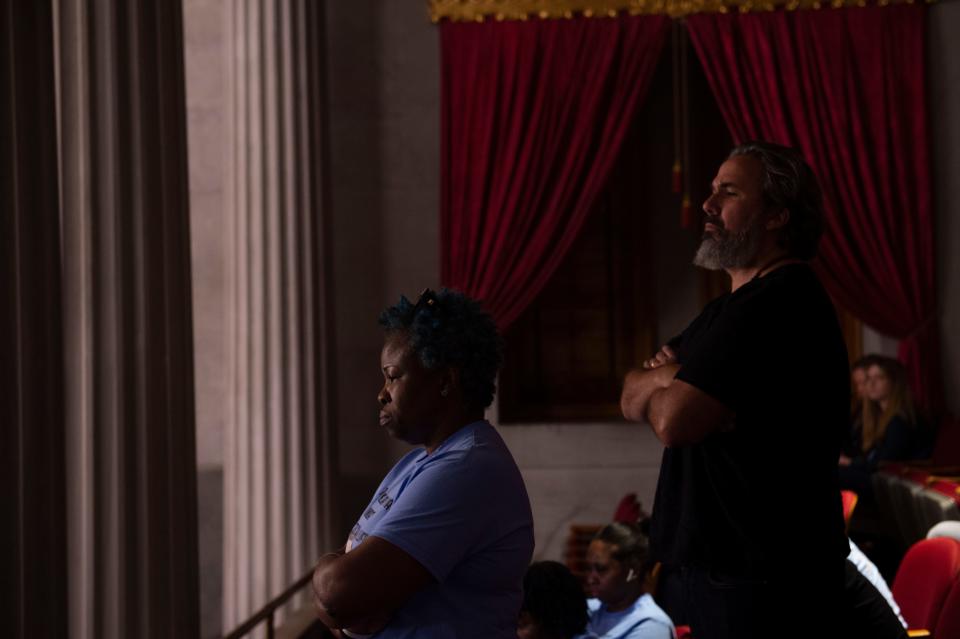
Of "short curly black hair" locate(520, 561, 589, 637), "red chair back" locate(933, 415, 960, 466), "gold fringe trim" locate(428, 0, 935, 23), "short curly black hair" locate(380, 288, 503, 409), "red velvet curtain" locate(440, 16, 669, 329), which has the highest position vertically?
"gold fringe trim" locate(428, 0, 935, 23)

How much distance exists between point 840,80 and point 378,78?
10.9ft

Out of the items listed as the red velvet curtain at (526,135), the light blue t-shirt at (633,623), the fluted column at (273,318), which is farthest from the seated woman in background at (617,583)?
the red velvet curtain at (526,135)

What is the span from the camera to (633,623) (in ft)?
11.7

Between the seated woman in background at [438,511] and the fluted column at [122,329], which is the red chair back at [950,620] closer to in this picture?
the seated woman in background at [438,511]

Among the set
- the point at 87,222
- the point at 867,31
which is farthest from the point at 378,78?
the point at 87,222

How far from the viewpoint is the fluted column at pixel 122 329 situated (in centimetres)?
378

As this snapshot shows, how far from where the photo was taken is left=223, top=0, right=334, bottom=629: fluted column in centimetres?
709

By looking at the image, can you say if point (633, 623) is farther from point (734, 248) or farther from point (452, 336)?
point (452, 336)

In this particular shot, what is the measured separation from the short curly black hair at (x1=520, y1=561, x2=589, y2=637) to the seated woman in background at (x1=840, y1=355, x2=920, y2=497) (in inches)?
159

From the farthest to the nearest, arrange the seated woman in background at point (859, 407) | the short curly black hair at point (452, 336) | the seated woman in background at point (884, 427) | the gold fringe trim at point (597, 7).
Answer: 1. the gold fringe trim at point (597, 7)
2. the seated woman in background at point (859, 407)
3. the seated woman in background at point (884, 427)
4. the short curly black hair at point (452, 336)

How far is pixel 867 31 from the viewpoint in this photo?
8.29 meters

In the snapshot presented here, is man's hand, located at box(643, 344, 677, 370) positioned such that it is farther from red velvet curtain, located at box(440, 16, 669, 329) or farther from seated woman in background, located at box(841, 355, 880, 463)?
red velvet curtain, located at box(440, 16, 669, 329)

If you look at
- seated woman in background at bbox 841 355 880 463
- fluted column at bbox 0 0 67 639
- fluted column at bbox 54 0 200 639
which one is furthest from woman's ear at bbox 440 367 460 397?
seated woman in background at bbox 841 355 880 463

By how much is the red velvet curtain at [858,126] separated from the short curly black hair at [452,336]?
21.1 ft
